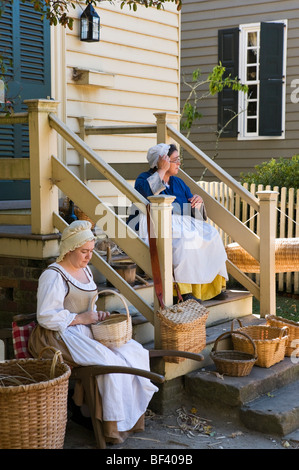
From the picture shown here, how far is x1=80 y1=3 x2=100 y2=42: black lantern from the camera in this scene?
6.48m

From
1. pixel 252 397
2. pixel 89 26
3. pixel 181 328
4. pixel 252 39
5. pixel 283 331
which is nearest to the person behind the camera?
pixel 181 328

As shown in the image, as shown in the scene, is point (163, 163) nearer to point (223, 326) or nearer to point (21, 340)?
point (223, 326)

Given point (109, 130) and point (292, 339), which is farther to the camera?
point (109, 130)

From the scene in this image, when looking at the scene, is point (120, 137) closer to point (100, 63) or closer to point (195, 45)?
point (100, 63)

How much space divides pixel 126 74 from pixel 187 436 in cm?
429

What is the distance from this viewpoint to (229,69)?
1131 cm

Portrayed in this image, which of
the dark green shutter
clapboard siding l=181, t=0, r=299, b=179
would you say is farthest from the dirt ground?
clapboard siding l=181, t=0, r=299, b=179

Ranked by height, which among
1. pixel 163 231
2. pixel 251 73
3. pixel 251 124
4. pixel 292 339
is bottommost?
pixel 292 339

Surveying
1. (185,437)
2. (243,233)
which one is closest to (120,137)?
(243,233)

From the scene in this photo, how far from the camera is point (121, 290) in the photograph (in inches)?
195

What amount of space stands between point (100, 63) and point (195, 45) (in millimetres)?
5149

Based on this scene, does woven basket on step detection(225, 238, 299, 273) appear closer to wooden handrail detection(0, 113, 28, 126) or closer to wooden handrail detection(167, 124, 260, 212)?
wooden handrail detection(167, 124, 260, 212)

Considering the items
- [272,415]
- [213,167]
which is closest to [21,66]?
[213,167]

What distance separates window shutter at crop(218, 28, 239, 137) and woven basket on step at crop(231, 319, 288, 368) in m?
6.49
